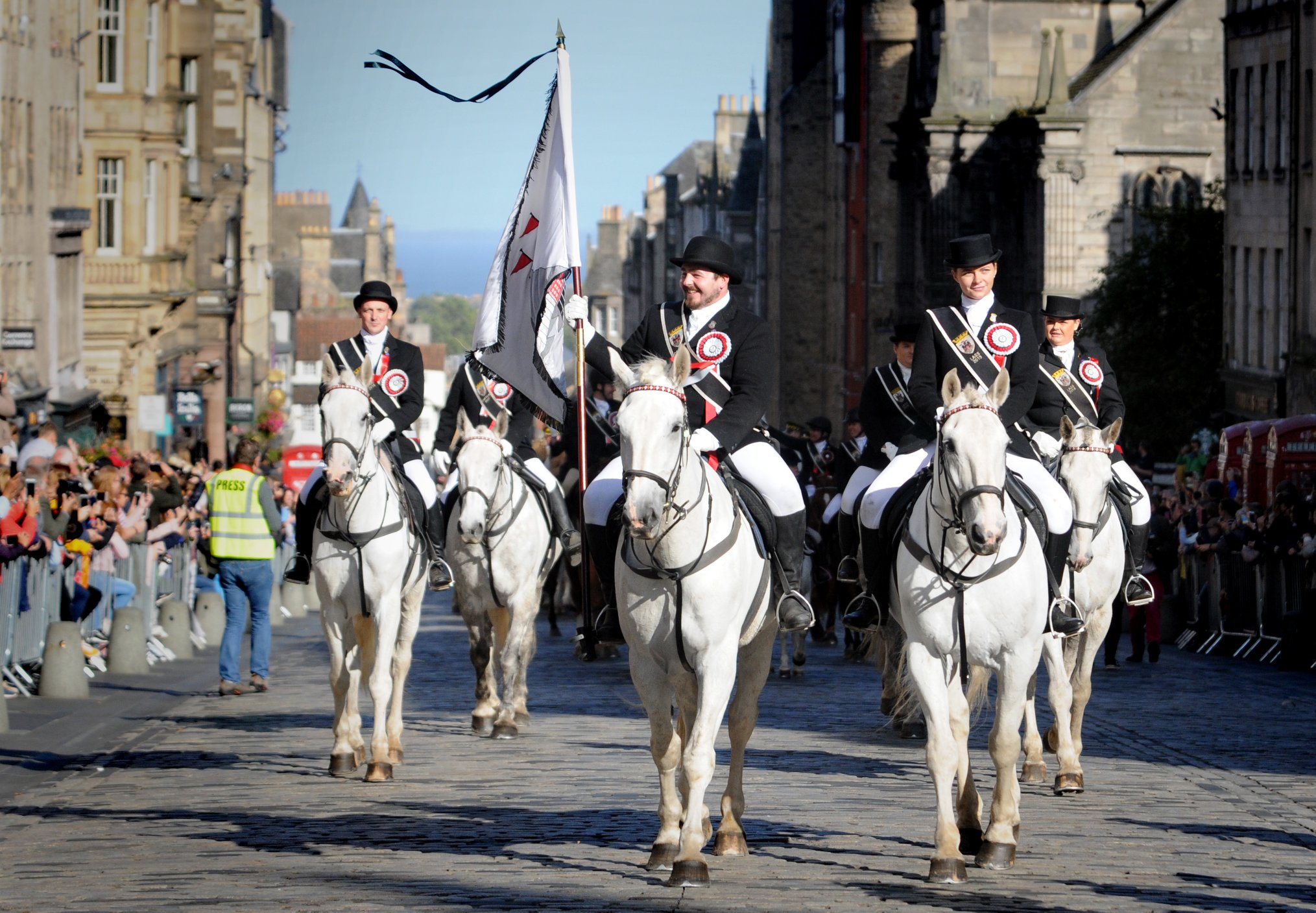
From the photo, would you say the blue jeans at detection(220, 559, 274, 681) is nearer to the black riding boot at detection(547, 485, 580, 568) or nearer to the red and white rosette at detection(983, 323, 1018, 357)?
the black riding boot at detection(547, 485, 580, 568)

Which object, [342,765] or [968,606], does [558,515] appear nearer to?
[342,765]

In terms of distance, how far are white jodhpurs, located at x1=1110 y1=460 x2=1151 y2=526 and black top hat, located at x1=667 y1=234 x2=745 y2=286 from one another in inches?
187

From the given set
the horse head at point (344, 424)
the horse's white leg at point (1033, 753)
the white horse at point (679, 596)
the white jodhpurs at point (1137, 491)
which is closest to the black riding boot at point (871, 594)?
the white horse at point (679, 596)

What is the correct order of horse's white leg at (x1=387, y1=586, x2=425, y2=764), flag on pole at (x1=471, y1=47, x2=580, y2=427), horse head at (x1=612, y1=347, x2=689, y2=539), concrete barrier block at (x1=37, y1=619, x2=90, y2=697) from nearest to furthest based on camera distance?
horse head at (x1=612, y1=347, x2=689, y2=539) < flag on pole at (x1=471, y1=47, x2=580, y2=427) < horse's white leg at (x1=387, y1=586, x2=425, y2=764) < concrete barrier block at (x1=37, y1=619, x2=90, y2=697)

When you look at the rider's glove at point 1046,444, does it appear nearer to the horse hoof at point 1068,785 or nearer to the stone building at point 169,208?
the horse hoof at point 1068,785

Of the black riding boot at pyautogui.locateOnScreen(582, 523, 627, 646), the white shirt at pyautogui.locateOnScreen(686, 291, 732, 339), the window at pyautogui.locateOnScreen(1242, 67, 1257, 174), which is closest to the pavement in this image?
the black riding boot at pyautogui.locateOnScreen(582, 523, 627, 646)

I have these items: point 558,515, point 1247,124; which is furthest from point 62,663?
point 1247,124

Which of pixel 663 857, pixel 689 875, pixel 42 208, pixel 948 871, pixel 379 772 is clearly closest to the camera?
pixel 689 875

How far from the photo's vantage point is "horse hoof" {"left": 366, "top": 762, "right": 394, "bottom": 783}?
13.8 metres

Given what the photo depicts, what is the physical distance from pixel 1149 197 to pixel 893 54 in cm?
1731

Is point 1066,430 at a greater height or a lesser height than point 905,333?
lesser

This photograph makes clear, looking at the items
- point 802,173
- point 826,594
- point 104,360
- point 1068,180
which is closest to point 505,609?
point 826,594

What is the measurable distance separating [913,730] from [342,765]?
434cm

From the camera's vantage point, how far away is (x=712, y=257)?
11.3 meters
